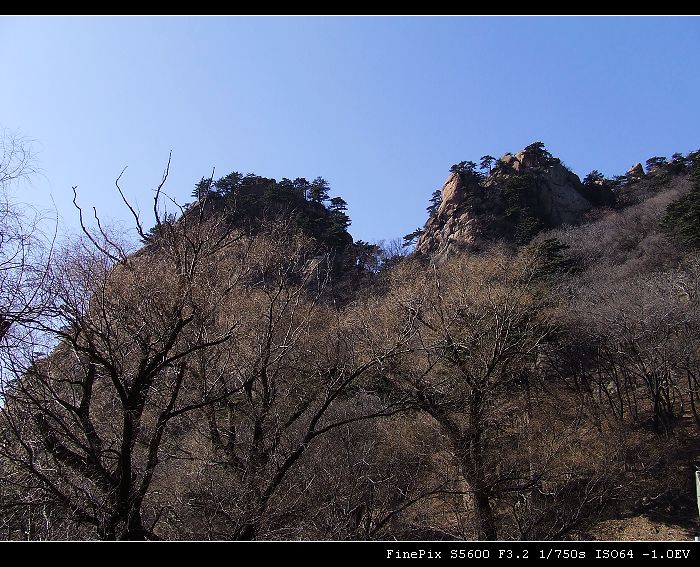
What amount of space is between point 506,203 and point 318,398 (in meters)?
38.7

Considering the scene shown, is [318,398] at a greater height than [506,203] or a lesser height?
lesser

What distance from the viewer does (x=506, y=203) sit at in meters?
47.2

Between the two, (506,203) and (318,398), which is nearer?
(318,398)

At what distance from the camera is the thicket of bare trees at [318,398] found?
7133 millimetres

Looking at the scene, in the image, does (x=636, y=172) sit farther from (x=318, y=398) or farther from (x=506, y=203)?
(x=318, y=398)

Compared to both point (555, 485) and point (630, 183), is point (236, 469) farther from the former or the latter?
point (630, 183)

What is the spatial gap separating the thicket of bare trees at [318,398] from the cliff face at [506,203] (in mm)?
20879

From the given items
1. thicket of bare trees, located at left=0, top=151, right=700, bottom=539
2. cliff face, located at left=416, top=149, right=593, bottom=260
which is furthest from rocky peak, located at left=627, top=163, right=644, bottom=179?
thicket of bare trees, located at left=0, top=151, right=700, bottom=539

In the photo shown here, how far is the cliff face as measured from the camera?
44.9 m

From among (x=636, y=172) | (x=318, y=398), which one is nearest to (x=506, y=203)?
(x=636, y=172)

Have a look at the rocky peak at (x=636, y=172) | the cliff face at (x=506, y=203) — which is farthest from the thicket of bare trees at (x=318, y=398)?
the rocky peak at (x=636, y=172)

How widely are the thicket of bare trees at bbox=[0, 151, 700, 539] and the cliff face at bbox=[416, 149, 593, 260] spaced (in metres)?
20.9

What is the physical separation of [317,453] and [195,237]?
6952 millimetres
